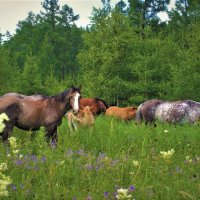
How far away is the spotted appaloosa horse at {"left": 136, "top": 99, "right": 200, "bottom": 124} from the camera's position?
48.4ft

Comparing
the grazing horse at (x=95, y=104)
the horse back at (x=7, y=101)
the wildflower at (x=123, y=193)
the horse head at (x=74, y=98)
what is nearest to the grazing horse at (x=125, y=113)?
the grazing horse at (x=95, y=104)

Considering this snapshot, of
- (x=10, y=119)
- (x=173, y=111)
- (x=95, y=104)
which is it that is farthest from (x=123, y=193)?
(x=95, y=104)

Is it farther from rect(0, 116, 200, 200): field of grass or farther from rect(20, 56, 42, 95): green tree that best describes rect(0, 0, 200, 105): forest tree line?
rect(0, 116, 200, 200): field of grass

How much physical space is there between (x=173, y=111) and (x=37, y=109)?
5988 millimetres

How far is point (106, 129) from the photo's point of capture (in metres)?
12.7

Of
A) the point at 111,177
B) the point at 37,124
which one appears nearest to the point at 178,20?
the point at 37,124

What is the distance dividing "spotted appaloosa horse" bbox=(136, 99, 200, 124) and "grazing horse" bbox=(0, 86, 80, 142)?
4.93 m

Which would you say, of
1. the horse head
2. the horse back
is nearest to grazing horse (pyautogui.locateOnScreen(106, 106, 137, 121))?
the horse head

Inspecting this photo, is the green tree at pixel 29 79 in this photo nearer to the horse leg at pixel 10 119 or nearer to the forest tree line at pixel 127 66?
the forest tree line at pixel 127 66

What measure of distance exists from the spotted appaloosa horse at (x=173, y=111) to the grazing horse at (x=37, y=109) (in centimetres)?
493

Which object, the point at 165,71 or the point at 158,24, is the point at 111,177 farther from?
the point at 158,24

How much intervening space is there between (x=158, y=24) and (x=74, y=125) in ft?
106

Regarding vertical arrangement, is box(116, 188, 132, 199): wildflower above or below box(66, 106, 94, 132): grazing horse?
above

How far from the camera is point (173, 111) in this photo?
1491cm
